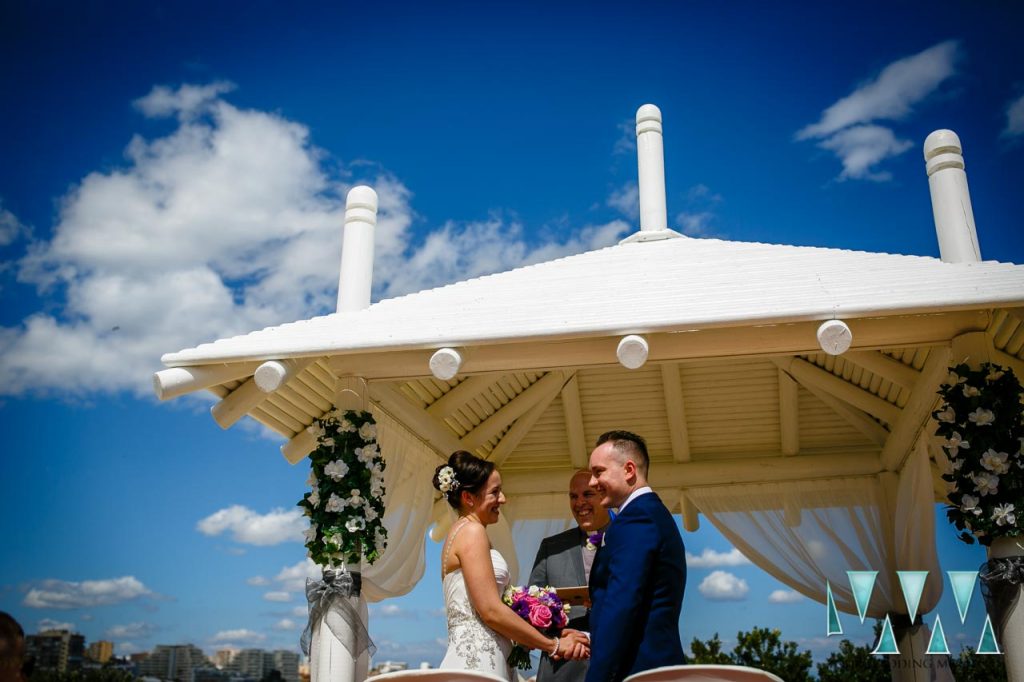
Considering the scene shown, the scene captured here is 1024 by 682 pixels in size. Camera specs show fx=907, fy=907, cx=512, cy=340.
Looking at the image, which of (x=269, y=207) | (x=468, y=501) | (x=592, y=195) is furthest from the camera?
(x=592, y=195)

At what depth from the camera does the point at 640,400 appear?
935 cm

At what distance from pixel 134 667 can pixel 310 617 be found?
8425 mm

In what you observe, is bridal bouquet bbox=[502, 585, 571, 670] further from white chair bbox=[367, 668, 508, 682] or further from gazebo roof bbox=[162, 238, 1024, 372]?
gazebo roof bbox=[162, 238, 1024, 372]

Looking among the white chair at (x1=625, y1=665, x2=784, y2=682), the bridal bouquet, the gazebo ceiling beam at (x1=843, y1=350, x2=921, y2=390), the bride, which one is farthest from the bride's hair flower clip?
the gazebo ceiling beam at (x1=843, y1=350, x2=921, y2=390)

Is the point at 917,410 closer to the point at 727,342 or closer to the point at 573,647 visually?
the point at 727,342

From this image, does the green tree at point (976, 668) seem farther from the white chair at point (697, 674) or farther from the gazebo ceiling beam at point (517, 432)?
the white chair at point (697, 674)

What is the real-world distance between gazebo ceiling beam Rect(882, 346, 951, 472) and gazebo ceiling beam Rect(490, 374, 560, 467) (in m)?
3.22

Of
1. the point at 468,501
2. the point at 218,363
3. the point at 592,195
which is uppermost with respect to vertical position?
the point at 592,195

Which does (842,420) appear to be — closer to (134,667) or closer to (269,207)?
(134,667)

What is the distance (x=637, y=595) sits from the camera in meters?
3.14

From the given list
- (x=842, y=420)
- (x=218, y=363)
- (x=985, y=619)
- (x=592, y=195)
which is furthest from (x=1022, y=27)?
(x=218, y=363)

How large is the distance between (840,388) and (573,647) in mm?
5110

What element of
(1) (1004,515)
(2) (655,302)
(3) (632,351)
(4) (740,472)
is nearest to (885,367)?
(1) (1004,515)

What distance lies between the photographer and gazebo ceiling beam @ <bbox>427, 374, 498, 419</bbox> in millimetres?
7695
